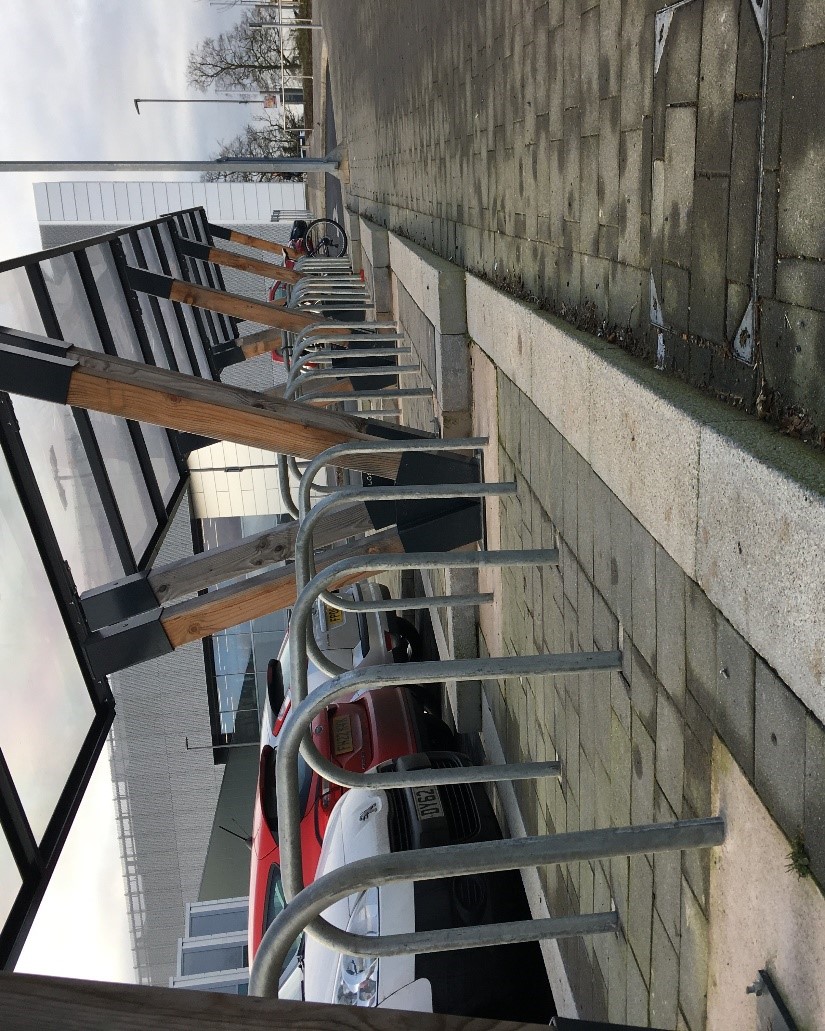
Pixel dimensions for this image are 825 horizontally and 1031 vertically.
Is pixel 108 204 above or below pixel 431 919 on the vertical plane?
above

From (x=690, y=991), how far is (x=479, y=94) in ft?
12.1

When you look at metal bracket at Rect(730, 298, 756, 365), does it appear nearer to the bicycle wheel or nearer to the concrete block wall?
the concrete block wall

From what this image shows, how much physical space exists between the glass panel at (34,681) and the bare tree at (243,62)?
2428 centimetres

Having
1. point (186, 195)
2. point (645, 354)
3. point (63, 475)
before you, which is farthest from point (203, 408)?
point (186, 195)

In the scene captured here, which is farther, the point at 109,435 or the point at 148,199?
the point at 148,199

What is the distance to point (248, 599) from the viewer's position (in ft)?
14.0

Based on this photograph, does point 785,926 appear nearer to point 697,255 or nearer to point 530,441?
point 697,255

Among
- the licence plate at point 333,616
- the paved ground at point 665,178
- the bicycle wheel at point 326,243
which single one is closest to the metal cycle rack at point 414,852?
the paved ground at point 665,178

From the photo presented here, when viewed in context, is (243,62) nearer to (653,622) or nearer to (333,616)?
(333,616)

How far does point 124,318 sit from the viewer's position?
7.41m

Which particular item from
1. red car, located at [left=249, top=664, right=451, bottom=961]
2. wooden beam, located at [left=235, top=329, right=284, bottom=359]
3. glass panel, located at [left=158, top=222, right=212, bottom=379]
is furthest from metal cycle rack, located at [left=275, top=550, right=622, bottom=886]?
glass panel, located at [left=158, top=222, right=212, bottom=379]

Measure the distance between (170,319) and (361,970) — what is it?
5932mm

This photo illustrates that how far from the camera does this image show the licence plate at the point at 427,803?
470 centimetres

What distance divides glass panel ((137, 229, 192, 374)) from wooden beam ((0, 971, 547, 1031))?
781 cm
